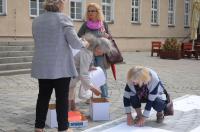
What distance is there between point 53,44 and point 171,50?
14.9 metres

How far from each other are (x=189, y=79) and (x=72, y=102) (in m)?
5.95

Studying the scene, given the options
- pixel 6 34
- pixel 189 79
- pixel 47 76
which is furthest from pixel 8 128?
pixel 6 34

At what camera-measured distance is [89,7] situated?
7.18 metres

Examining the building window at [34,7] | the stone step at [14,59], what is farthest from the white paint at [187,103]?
the building window at [34,7]

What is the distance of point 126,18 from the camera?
23.9 metres

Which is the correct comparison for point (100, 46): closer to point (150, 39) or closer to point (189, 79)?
point (189, 79)

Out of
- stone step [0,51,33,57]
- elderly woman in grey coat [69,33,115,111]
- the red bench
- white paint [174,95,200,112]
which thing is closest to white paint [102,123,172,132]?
elderly woman in grey coat [69,33,115,111]

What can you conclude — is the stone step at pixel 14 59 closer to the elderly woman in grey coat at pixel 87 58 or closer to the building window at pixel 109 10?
the elderly woman in grey coat at pixel 87 58

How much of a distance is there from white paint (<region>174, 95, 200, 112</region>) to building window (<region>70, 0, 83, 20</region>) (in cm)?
1279

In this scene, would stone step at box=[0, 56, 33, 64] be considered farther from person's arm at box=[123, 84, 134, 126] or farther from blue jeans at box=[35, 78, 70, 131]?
blue jeans at box=[35, 78, 70, 131]

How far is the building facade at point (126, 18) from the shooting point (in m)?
17.3

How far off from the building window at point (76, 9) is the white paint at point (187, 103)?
41.9 ft

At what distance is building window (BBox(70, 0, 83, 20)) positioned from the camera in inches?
812

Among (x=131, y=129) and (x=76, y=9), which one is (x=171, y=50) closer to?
(x=76, y=9)
